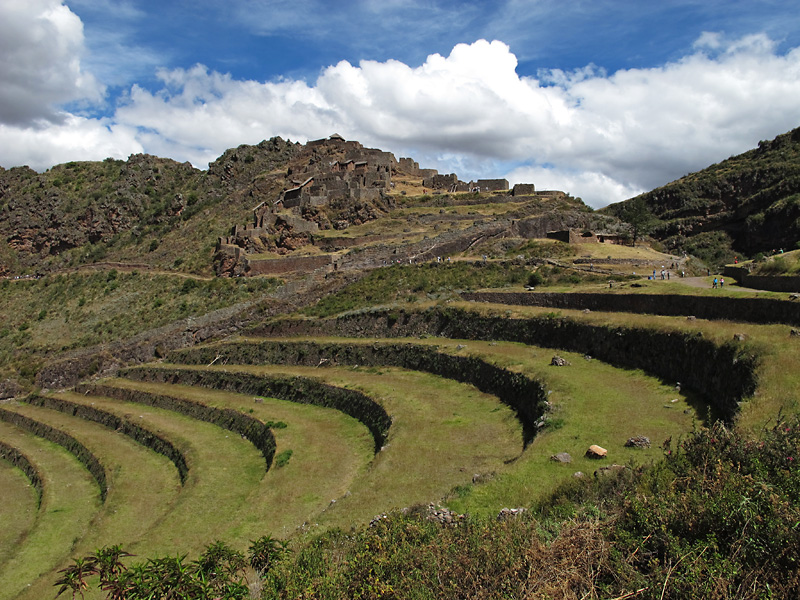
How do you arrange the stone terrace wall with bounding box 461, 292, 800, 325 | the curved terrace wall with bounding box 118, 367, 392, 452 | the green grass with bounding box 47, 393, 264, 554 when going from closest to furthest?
the green grass with bounding box 47, 393, 264, 554 < the stone terrace wall with bounding box 461, 292, 800, 325 < the curved terrace wall with bounding box 118, 367, 392, 452

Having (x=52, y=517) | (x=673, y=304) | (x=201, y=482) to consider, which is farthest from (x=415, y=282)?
(x=52, y=517)

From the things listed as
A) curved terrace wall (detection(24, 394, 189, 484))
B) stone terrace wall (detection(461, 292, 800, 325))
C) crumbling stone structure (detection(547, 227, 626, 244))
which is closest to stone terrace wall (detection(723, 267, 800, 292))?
stone terrace wall (detection(461, 292, 800, 325))

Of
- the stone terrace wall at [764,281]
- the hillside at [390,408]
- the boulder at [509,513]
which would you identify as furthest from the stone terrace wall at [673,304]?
the boulder at [509,513]

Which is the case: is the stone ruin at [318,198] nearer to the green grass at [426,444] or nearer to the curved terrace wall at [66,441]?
the curved terrace wall at [66,441]

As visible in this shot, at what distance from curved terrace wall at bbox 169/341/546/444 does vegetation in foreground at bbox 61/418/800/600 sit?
6.39m

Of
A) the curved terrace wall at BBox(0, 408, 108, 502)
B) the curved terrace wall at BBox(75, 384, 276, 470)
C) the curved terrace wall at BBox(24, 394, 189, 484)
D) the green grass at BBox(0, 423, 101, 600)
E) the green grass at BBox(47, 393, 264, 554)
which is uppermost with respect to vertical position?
the curved terrace wall at BBox(75, 384, 276, 470)

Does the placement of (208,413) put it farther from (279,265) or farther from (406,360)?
(279,265)

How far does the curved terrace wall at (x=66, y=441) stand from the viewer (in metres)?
A: 19.3

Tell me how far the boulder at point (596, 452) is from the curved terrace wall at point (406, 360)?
110 inches

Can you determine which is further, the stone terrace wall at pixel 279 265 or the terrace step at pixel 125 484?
the stone terrace wall at pixel 279 265

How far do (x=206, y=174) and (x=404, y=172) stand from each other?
832 inches

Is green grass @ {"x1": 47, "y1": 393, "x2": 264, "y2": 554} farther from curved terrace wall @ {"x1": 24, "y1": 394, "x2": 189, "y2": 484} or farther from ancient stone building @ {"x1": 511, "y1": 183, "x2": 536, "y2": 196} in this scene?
ancient stone building @ {"x1": 511, "y1": 183, "x2": 536, "y2": 196}

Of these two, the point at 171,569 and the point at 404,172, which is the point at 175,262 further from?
the point at 171,569

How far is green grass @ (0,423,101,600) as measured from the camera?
1350cm
